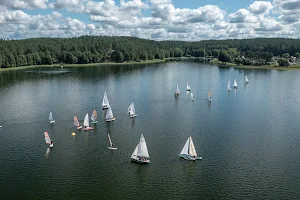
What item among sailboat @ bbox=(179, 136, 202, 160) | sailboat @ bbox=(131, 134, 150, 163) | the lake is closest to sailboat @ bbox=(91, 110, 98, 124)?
the lake

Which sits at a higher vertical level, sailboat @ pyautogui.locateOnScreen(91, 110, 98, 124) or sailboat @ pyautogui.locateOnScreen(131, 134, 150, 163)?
sailboat @ pyautogui.locateOnScreen(91, 110, 98, 124)

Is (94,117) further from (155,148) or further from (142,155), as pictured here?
(142,155)

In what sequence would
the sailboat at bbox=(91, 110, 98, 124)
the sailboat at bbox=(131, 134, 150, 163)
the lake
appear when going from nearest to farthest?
the lake < the sailboat at bbox=(131, 134, 150, 163) < the sailboat at bbox=(91, 110, 98, 124)

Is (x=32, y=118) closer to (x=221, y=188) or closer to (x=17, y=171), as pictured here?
(x=17, y=171)

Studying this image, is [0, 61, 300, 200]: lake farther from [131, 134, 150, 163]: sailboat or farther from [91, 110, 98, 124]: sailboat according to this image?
[91, 110, 98, 124]: sailboat

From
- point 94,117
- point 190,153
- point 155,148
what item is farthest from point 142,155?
point 94,117

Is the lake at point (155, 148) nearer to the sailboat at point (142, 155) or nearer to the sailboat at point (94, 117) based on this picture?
the sailboat at point (142, 155)

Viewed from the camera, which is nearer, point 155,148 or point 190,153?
point 190,153

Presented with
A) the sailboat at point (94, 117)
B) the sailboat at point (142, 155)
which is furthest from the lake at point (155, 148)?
the sailboat at point (94, 117)
